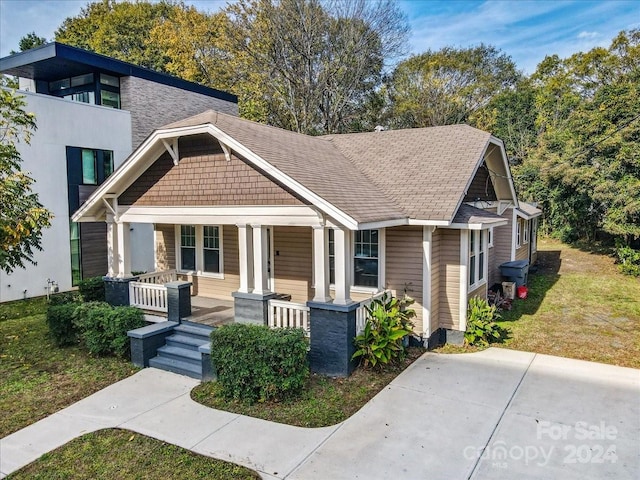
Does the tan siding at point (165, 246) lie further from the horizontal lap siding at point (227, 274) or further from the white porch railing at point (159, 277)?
the horizontal lap siding at point (227, 274)

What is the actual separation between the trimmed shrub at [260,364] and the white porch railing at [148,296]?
3692mm

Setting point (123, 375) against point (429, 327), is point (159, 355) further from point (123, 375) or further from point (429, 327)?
point (429, 327)

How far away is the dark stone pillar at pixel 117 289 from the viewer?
10.8 m

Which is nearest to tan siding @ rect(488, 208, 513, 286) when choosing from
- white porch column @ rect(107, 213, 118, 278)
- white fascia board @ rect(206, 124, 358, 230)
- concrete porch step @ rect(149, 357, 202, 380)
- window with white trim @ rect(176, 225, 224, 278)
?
window with white trim @ rect(176, 225, 224, 278)

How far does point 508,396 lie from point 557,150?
70.5 ft

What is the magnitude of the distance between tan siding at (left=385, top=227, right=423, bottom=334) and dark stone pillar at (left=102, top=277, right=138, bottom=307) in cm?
628

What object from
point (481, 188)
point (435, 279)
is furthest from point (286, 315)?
point (481, 188)

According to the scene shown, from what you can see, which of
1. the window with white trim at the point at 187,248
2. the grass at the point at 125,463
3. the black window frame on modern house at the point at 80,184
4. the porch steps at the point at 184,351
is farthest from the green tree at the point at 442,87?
the grass at the point at 125,463

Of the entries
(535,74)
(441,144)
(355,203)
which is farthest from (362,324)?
(535,74)

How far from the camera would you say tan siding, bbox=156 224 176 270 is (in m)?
13.0

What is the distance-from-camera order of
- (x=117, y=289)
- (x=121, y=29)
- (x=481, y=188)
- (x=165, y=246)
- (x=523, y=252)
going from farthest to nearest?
(x=121, y=29) → (x=523, y=252) → (x=165, y=246) → (x=481, y=188) → (x=117, y=289)

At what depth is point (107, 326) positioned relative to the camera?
8.91 meters

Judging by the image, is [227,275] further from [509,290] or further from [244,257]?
[509,290]

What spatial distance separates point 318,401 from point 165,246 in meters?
7.99
